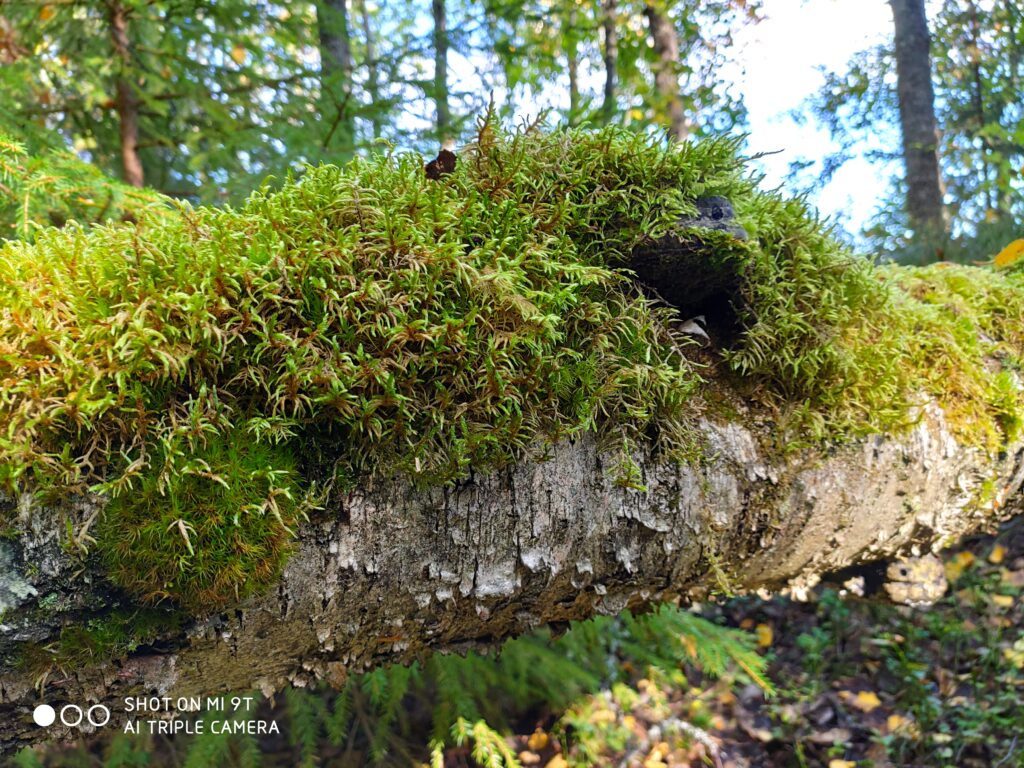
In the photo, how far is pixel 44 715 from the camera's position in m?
0.97

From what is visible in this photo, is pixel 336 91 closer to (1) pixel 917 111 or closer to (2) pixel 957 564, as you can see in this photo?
(2) pixel 957 564

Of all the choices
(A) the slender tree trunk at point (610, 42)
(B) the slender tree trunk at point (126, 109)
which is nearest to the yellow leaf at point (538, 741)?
(B) the slender tree trunk at point (126, 109)

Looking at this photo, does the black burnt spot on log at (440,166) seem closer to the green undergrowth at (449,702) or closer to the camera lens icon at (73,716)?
the camera lens icon at (73,716)

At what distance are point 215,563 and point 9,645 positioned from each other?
0.32m

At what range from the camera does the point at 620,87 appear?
7383mm

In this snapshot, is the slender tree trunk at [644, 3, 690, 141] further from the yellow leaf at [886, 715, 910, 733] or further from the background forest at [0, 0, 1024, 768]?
the yellow leaf at [886, 715, 910, 733]

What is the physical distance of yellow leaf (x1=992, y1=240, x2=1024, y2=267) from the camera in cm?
253

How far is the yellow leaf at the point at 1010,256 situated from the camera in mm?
2530

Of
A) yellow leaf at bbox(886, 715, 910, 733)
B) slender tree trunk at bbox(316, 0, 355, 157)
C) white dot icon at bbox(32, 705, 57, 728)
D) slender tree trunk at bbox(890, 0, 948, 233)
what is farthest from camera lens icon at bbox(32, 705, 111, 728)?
slender tree trunk at bbox(890, 0, 948, 233)

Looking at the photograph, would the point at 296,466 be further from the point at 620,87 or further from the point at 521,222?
the point at 620,87

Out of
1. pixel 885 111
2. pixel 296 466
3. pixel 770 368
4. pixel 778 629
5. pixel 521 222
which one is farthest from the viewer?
pixel 885 111

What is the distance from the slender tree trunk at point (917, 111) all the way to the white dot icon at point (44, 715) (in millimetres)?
7369

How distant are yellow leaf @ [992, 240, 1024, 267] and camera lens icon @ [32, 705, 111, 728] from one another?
3.38m

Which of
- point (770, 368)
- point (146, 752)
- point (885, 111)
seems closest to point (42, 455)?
point (770, 368)
